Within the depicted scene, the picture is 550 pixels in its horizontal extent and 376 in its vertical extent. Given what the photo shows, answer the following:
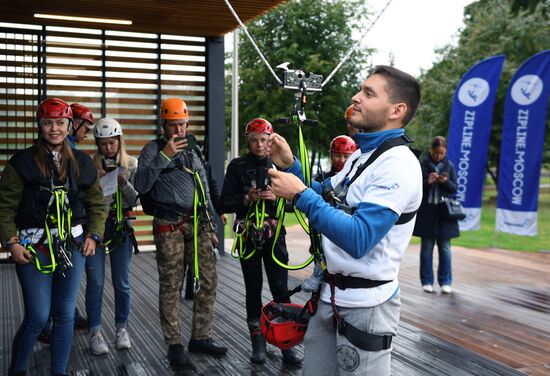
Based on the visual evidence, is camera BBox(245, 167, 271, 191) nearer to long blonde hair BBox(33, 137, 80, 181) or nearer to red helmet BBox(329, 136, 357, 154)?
red helmet BBox(329, 136, 357, 154)

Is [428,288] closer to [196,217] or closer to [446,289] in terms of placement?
[446,289]

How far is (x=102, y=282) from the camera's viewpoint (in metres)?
5.02

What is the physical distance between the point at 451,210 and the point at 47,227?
5113 millimetres

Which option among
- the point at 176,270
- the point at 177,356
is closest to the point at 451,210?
the point at 176,270

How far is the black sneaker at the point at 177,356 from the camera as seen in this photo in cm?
472

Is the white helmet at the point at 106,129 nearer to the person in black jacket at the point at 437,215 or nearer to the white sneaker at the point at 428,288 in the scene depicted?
the person in black jacket at the point at 437,215

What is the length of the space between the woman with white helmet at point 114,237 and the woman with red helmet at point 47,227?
840 mm


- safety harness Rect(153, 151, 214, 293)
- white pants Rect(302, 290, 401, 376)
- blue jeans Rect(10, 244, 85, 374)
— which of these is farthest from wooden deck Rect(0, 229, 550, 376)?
white pants Rect(302, 290, 401, 376)

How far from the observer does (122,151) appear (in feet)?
16.6

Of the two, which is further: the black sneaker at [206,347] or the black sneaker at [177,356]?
the black sneaker at [206,347]

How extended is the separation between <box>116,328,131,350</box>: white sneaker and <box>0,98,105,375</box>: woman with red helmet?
1.05 meters

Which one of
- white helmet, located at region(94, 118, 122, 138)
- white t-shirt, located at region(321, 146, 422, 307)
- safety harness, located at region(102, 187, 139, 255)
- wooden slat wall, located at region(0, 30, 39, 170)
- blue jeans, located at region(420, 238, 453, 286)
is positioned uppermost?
wooden slat wall, located at region(0, 30, 39, 170)

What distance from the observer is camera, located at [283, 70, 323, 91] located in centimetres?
269

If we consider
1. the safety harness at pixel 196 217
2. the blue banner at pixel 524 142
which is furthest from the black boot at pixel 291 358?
the blue banner at pixel 524 142
